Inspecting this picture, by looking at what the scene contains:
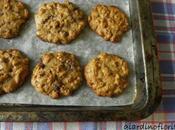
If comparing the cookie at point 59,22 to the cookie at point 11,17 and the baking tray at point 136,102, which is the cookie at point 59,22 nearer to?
the cookie at point 11,17

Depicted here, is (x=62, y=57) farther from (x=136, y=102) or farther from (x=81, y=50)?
(x=136, y=102)

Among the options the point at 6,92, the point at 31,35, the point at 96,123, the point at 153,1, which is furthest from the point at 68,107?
the point at 153,1

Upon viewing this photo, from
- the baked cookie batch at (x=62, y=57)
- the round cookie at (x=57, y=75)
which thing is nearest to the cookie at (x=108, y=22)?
the baked cookie batch at (x=62, y=57)

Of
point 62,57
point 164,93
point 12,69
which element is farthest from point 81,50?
point 164,93

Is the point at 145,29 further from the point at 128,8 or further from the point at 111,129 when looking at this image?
the point at 111,129

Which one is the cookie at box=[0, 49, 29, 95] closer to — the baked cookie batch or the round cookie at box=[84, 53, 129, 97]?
the baked cookie batch

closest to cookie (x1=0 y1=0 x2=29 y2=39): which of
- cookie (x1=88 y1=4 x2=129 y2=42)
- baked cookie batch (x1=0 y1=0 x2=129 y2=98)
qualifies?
baked cookie batch (x1=0 y1=0 x2=129 y2=98)
